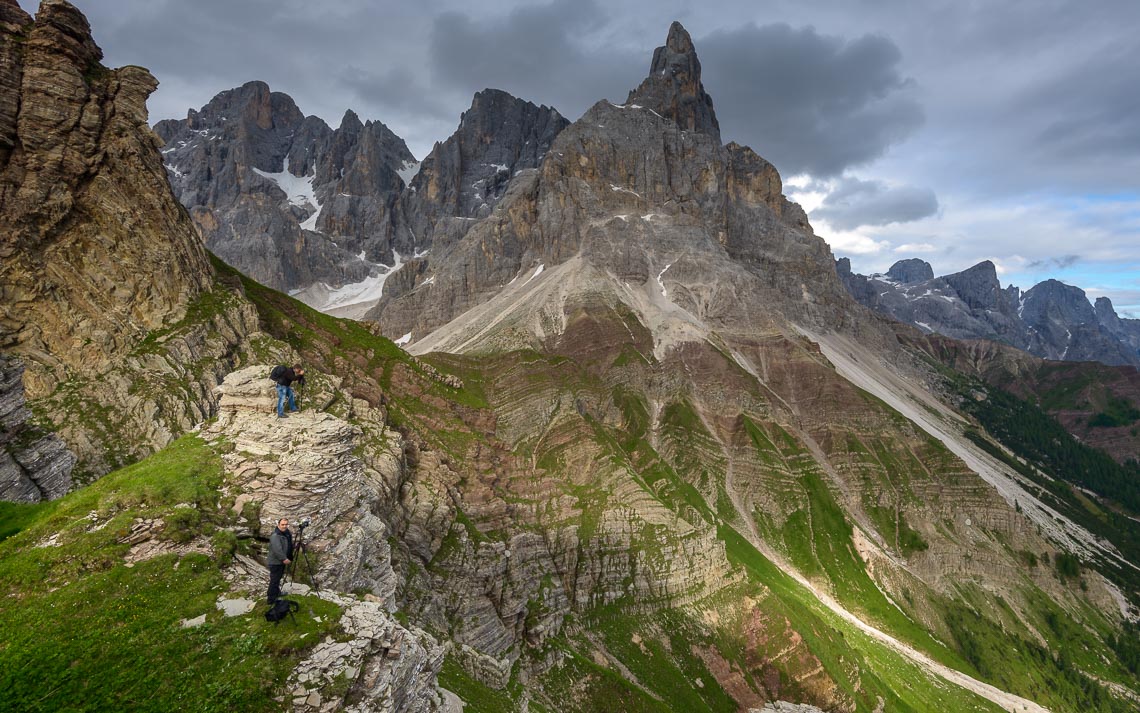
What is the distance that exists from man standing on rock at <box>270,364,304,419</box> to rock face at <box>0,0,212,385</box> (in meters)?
27.0

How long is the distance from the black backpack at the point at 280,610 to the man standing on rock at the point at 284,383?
1154cm

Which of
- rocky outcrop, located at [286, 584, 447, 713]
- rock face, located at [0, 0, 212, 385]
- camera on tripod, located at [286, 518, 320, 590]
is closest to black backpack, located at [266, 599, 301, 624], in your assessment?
rocky outcrop, located at [286, 584, 447, 713]

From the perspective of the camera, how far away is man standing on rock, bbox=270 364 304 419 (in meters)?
24.7

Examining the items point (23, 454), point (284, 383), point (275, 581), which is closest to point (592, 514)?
point (284, 383)

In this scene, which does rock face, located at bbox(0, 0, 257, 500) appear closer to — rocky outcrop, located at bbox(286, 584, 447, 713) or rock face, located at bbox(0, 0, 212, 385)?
rock face, located at bbox(0, 0, 212, 385)

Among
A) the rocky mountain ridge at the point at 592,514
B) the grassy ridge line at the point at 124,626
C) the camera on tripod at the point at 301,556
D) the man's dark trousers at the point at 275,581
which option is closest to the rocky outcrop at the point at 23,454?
Result: the rocky mountain ridge at the point at 592,514

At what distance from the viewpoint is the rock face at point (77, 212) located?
39156 millimetres

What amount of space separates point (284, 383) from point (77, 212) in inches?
1449

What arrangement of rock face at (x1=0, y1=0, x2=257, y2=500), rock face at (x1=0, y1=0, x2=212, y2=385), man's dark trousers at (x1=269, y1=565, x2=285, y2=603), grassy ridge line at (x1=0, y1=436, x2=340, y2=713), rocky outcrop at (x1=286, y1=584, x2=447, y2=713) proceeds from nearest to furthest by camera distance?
grassy ridge line at (x1=0, y1=436, x2=340, y2=713)
rocky outcrop at (x1=286, y1=584, x2=447, y2=713)
man's dark trousers at (x1=269, y1=565, x2=285, y2=603)
rock face at (x1=0, y1=0, x2=257, y2=500)
rock face at (x1=0, y1=0, x2=212, y2=385)

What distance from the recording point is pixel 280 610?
15.9 metres

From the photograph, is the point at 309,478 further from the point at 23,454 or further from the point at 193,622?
the point at 23,454

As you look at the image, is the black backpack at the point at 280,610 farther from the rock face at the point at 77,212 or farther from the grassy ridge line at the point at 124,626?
the rock face at the point at 77,212

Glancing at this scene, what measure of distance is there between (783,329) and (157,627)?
602 feet

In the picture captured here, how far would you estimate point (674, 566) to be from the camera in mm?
72750
